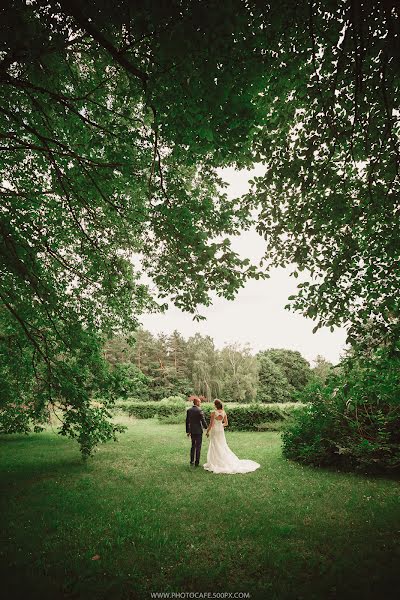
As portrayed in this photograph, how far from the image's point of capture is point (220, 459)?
10.1 metres

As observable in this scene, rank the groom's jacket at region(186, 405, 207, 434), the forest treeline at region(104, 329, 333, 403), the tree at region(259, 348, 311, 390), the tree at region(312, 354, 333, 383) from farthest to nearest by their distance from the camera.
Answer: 1. the tree at region(259, 348, 311, 390)
2. the tree at region(312, 354, 333, 383)
3. the forest treeline at region(104, 329, 333, 403)
4. the groom's jacket at region(186, 405, 207, 434)

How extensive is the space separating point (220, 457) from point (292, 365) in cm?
5741

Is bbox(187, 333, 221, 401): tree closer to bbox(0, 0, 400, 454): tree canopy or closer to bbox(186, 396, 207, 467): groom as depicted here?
bbox(186, 396, 207, 467): groom

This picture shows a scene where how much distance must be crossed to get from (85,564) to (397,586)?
4199mm

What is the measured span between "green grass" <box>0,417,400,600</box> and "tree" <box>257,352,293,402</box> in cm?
4191

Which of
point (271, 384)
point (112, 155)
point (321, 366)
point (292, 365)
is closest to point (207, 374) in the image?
point (271, 384)

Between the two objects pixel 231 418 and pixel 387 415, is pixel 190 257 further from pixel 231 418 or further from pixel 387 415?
pixel 231 418

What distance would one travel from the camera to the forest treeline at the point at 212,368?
4462 centimetres

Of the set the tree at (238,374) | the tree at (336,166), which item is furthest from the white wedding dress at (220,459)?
the tree at (238,374)

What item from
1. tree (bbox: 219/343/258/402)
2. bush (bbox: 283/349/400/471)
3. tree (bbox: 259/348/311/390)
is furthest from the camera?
tree (bbox: 259/348/311/390)

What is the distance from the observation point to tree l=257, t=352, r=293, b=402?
50006 mm

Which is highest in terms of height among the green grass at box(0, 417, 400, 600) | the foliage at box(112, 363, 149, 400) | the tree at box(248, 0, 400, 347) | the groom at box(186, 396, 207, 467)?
the tree at box(248, 0, 400, 347)

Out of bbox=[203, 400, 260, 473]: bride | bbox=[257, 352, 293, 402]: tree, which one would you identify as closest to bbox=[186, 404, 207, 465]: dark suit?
bbox=[203, 400, 260, 473]: bride

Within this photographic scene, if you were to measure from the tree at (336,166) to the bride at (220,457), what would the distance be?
6.89m
